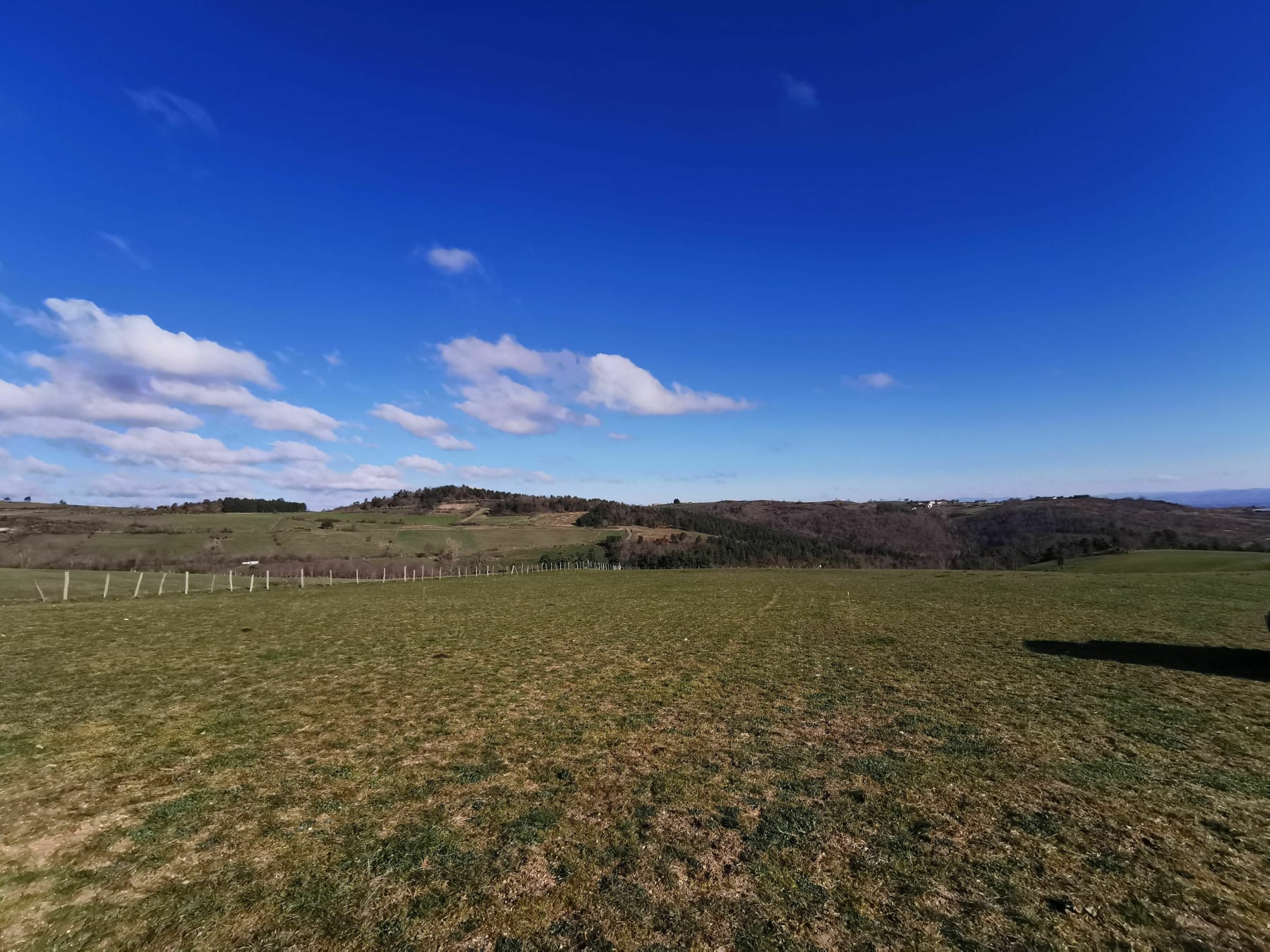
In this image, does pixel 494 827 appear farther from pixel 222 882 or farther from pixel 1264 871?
pixel 1264 871

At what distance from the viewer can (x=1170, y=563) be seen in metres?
41.1

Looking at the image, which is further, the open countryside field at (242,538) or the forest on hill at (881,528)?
the forest on hill at (881,528)

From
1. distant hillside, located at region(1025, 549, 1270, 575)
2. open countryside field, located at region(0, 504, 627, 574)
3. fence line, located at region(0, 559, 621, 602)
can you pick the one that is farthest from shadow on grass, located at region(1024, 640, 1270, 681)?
open countryside field, located at region(0, 504, 627, 574)

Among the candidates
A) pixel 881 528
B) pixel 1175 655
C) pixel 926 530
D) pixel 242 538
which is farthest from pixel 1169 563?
pixel 881 528

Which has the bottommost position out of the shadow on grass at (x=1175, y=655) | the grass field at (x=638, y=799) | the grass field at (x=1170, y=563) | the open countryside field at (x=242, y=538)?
the grass field at (x=1170, y=563)

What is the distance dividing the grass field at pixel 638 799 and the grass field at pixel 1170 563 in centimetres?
3502

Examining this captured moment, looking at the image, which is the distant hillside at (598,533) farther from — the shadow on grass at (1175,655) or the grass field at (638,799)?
the grass field at (638,799)

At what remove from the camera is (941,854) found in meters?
4.44

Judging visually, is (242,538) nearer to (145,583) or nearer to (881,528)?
(145,583)

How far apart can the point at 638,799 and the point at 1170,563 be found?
5301 cm

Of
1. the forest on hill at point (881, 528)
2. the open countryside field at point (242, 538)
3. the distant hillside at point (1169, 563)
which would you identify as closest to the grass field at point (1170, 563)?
the distant hillside at point (1169, 563)

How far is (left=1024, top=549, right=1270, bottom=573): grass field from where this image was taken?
36.8m

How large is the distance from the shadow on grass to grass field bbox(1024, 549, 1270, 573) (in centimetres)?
3170

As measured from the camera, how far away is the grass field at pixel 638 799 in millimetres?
3727
